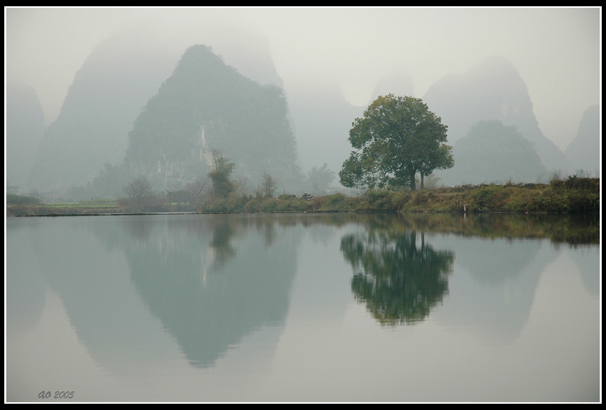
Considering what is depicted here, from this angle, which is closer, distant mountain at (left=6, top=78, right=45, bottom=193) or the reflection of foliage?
the reflection of foliage

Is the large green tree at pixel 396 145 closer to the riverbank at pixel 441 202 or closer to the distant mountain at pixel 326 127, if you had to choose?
the riverbank at pixel 441 202

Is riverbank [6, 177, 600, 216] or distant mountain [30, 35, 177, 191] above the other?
distant mountain [30, 35, 177, 191]

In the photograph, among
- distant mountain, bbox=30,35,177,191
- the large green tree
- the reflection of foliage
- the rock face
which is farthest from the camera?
distant mountain, bbox=30,35,177,191

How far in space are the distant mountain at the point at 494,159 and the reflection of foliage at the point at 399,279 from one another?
89.9 meters

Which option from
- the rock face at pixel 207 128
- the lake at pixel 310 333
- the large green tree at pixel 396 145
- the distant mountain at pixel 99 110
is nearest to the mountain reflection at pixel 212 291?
the lake at pixel 310 333

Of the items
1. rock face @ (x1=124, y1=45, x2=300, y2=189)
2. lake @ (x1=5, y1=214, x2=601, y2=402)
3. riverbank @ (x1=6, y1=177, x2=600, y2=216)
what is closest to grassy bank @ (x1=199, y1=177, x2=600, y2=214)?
riverbank @ (x1=6, y1=177, x2=600, y2=216)

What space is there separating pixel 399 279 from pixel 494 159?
10128 cm

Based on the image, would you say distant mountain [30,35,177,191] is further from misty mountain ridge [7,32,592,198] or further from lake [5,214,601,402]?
lake [5,214,601,402]

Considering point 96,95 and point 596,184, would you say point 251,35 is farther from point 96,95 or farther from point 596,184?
point 596,184

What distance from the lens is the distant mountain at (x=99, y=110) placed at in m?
127

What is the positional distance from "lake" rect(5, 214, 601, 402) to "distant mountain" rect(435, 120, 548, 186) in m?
92.6

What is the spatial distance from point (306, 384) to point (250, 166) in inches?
4895

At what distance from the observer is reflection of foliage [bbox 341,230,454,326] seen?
3.94 m

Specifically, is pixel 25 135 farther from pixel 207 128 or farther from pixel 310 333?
pixel 310 333
